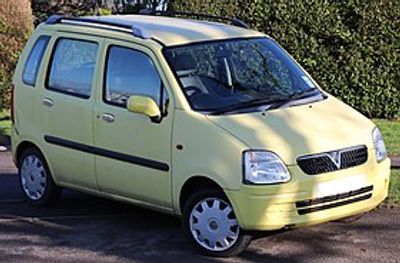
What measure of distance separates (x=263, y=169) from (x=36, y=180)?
2.78m

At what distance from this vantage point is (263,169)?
256 inches

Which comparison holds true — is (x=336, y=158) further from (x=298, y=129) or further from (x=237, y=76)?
(x=237, y=76)

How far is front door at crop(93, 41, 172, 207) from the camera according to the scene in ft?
23.4

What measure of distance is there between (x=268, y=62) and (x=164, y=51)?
991 mm

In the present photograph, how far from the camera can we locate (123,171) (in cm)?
741

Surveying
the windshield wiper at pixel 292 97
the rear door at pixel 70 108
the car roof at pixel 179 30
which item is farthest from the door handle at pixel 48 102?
the windshield wiper at pixel 292 97

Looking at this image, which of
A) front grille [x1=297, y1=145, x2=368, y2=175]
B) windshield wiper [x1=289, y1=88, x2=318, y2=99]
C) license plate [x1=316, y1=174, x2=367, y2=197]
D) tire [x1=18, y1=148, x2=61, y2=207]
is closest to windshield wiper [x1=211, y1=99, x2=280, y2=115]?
windshield wiper [x1=289, y1=88, x2=318, y2=99]

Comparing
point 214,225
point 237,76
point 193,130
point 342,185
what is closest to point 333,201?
point 342,185

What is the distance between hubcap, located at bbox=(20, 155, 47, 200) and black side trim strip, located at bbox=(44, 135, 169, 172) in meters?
0.35

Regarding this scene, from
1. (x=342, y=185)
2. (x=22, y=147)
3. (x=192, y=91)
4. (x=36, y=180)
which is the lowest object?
(x=36, y=180)

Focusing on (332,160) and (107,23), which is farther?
(107,23)

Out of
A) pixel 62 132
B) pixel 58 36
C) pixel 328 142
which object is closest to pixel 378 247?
pixel 328 142

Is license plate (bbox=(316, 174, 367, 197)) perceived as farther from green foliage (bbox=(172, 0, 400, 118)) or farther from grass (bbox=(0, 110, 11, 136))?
green foliage (bbox=(172, 0, 400, 118))

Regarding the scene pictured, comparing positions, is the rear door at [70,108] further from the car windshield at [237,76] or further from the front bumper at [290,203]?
the front bumper at [290,203]
